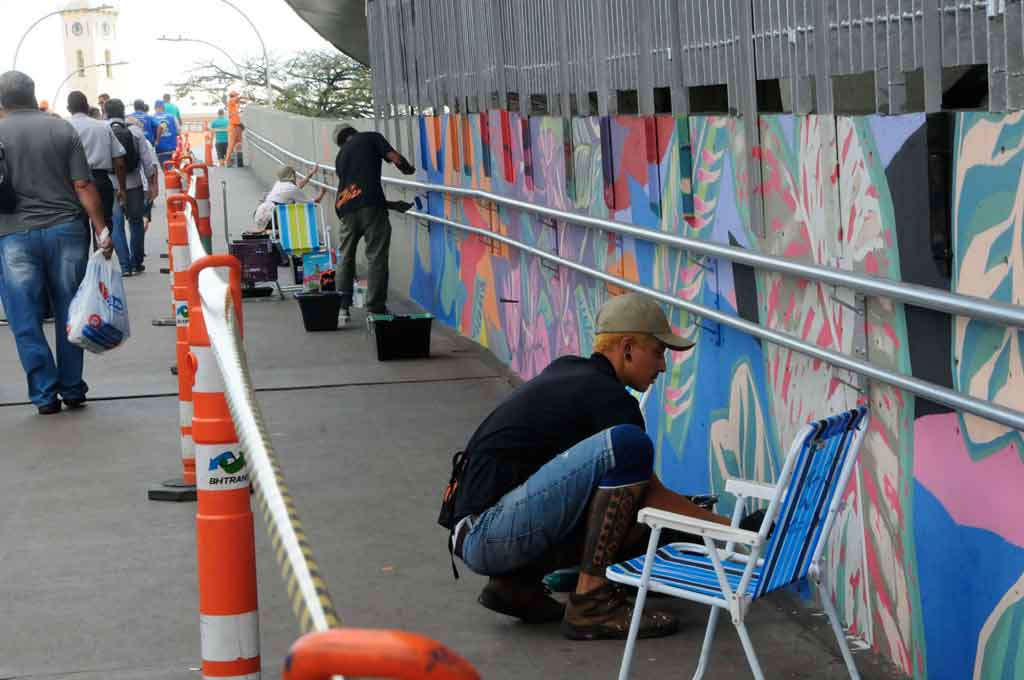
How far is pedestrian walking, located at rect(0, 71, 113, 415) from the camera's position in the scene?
397 inches

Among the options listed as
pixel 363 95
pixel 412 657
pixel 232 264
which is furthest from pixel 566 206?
pixel 363 95

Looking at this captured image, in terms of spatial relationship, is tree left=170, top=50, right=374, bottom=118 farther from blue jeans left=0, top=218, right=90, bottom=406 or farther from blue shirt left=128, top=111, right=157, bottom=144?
blue jeans left=0, top=218, right=90, bottom=406

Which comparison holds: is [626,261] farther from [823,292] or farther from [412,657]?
[412,657]

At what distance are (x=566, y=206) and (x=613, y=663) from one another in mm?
4325

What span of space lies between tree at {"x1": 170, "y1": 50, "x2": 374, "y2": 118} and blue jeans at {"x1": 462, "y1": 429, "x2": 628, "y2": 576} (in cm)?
5056

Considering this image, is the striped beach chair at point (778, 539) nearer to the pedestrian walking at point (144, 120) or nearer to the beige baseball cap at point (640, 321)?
the beige baseball cap at point (640, 321)

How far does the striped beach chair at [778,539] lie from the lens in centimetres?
442

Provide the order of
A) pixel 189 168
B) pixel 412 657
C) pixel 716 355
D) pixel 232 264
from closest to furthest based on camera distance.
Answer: pixel 412 657 → pixel 232 264 → pixel 716 355 → pixel 189 168

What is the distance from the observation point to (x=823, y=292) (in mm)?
5516

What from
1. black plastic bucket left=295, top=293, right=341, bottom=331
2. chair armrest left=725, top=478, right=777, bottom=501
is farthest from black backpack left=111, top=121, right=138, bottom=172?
chair armrest left=725, top=478, right=777, bottom=501

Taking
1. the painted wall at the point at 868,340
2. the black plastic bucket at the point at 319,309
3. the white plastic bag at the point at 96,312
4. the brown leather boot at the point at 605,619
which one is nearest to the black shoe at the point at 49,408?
the white plastic bag at the point at 96,312

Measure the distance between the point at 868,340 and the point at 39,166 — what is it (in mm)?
6319

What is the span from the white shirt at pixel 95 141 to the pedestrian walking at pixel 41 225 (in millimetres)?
6148

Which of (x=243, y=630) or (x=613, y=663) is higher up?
(x=243, y=630)
